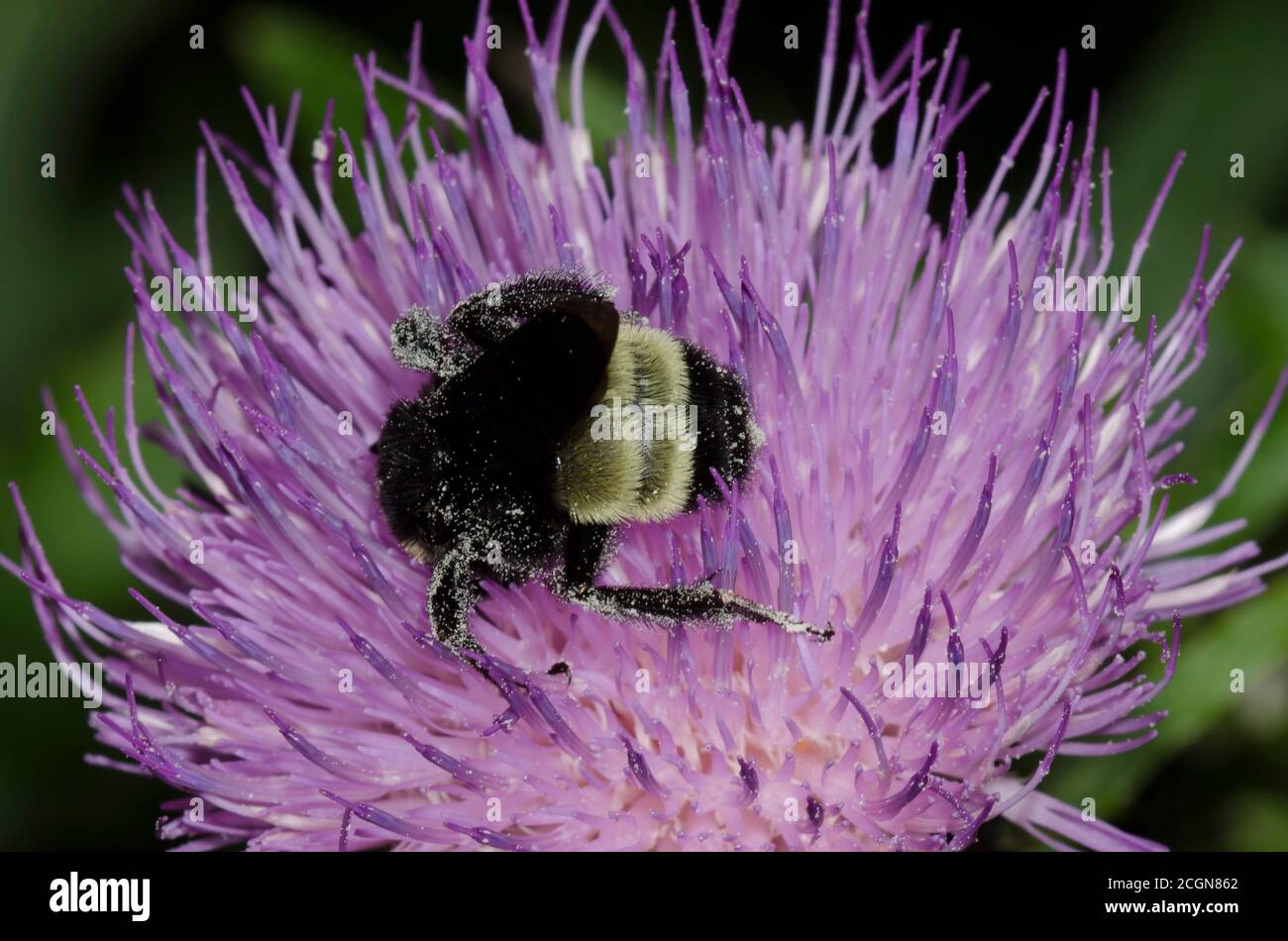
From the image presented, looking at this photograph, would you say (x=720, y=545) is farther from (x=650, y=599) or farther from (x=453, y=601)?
(x=453, y=601)

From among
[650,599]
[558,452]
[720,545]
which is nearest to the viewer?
[558,452]

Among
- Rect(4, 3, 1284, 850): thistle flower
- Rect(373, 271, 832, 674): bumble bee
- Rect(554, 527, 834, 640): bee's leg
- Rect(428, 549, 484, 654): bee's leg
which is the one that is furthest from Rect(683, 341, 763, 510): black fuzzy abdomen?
Rect(428, 549, 484, 654): bee's leg

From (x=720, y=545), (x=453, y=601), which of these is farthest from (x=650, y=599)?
(x=453, y=601)

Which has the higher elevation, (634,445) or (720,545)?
(634,445)

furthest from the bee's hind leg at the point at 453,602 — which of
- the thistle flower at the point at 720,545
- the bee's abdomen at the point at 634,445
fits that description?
the bee's abdomen at the point at 634,445

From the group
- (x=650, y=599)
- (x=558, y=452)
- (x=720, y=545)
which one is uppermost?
→ (x=558, y=452)
